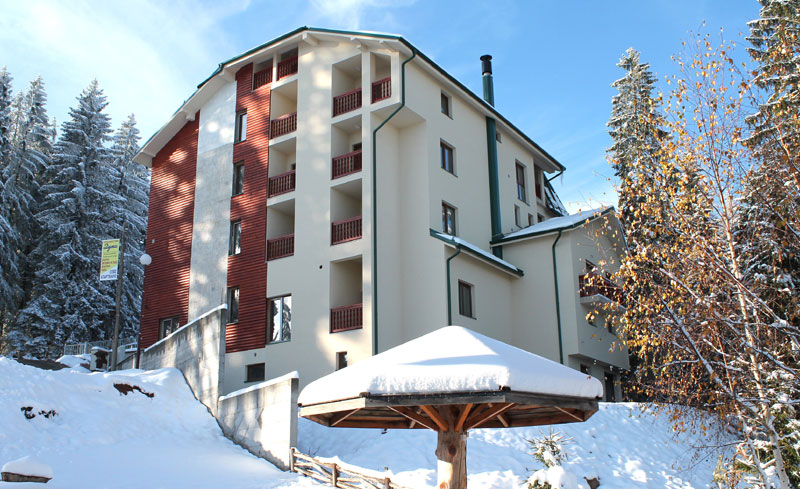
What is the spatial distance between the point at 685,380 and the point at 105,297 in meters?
32.6

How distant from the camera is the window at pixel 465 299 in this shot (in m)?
22.8

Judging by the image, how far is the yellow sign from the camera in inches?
972

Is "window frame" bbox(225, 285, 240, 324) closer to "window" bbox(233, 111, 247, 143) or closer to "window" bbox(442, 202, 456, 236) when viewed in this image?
"window" bbox(233, 111, 247, 143)

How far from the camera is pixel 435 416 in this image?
707cm

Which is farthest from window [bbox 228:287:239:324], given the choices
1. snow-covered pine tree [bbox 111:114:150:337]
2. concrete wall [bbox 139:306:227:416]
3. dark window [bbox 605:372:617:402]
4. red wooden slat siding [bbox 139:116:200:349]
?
snow-covered pine tree [bbox 111:114:150:337]

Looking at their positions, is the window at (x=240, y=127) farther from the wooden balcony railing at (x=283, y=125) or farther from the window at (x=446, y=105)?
the window at (x=446, y=105)

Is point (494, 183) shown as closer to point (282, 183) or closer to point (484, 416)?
point (282, 183)

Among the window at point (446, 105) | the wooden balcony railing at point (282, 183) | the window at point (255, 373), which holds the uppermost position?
the window at point (446, 105)

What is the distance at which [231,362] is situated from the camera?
2416 centimetres

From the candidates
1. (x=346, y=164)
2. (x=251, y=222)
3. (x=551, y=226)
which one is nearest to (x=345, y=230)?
(x=346, y=164)

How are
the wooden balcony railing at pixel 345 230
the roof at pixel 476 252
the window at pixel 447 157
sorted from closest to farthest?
the roof at pixel 476 252
the wooden balcony railing at pixel 345 230
the window at pixel 447 157

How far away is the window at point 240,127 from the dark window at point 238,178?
0.95m

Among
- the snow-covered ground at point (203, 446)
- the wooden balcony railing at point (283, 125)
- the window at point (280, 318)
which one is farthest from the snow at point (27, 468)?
the wooden balcony railing at point (283, 125)

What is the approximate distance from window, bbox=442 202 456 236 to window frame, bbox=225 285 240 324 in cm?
751
